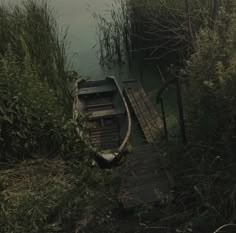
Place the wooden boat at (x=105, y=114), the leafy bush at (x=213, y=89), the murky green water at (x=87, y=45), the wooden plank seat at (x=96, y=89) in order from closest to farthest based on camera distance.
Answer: the leafy bush at (x=213, y=89)
the wooden boat at (x=105, y=114)
the wooden plank seat at (x=96, y=89)
the murky green water at (x=87, y=45)

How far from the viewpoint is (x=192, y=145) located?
300 cm

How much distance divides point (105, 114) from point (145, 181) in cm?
187

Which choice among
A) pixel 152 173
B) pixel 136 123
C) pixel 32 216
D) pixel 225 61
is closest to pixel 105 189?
pixel 152 173

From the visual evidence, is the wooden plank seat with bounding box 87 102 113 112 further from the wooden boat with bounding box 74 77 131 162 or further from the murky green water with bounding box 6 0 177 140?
the murky green water with bounding box 6 0 177 140

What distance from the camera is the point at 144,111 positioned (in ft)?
16.5

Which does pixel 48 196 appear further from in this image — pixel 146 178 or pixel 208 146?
pixel 208 146

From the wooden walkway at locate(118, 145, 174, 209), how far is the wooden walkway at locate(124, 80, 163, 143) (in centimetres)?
66

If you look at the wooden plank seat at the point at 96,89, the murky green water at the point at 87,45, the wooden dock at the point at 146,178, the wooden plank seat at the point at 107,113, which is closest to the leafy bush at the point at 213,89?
the wooden dock at the point at 146,178

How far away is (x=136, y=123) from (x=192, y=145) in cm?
195

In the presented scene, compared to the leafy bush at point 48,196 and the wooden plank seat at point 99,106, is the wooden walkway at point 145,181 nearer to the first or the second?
the leafy bush at point 48,196

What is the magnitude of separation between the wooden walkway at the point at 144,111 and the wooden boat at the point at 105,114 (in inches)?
6.7

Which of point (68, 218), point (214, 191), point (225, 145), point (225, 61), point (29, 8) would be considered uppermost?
point (29, 8)

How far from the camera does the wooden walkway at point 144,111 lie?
4504mm

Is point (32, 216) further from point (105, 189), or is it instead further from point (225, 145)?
point (225, 145)
